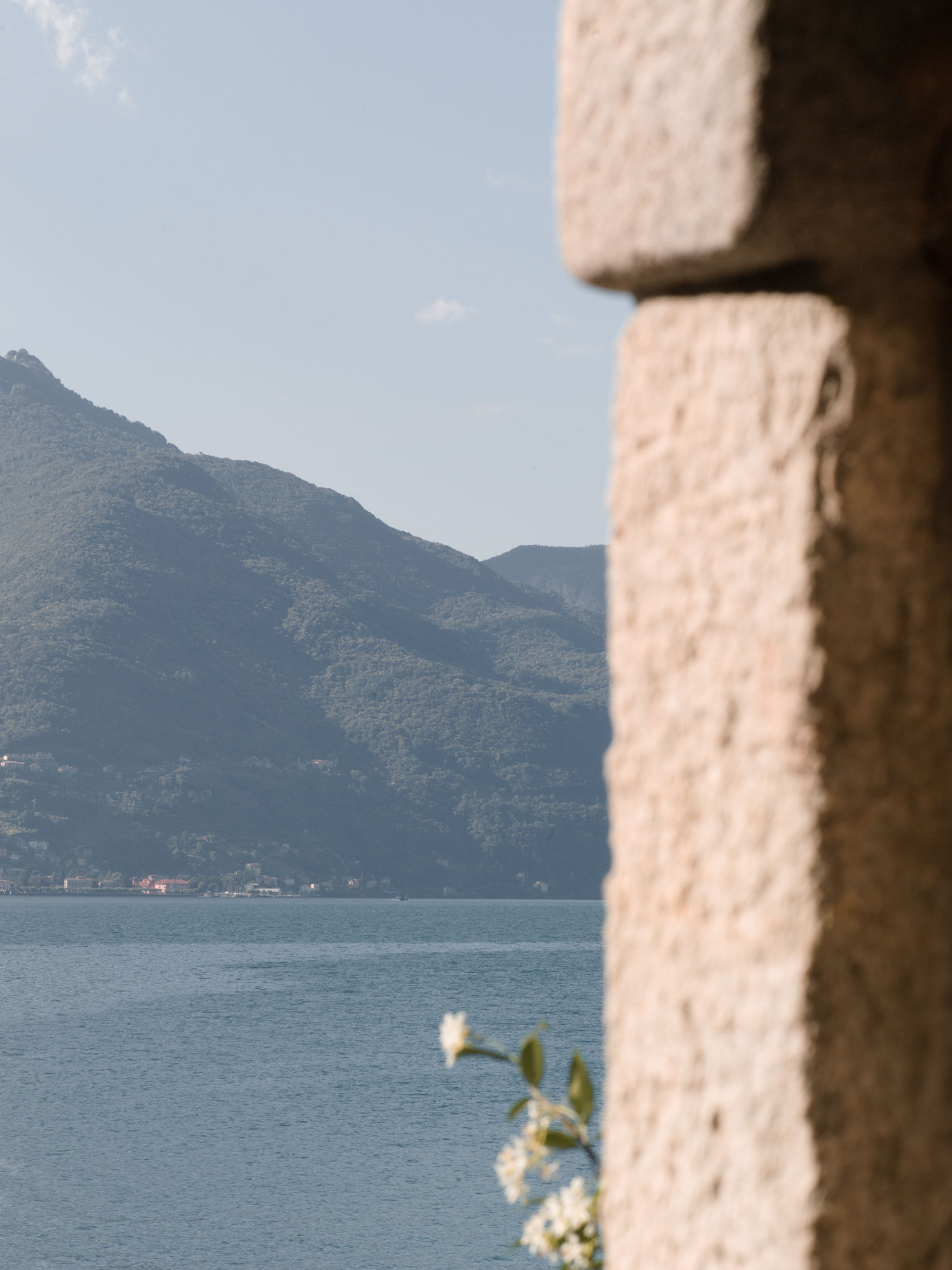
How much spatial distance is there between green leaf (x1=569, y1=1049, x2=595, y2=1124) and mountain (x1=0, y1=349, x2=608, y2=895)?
10408 cm

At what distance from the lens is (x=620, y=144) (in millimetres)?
1092

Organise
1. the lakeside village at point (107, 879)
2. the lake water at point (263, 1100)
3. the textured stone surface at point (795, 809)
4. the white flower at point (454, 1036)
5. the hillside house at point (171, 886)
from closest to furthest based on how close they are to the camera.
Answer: the textured stone surface at point (795, 809) < the white flower at point (454, 1036) < the lake water at point (263, 1100) < the lakeside village at point (107, 879) < the hillside house at point (171, 886)

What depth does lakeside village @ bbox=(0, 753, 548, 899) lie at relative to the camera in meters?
103

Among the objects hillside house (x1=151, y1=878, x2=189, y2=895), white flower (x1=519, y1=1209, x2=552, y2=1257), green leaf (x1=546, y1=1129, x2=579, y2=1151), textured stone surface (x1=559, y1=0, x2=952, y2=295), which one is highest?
textured stone surface (x1=559, y1=0, x2=952, y2=295)

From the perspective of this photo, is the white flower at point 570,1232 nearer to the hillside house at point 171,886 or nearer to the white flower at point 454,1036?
the white flower at point 454,1036

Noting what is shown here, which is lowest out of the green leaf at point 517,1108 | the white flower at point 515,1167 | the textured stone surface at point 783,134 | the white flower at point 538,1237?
the white flower at point 538,1237

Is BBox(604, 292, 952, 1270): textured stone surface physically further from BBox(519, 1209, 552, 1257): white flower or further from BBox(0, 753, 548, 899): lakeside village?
BBox(0, 753, 548, 899): lakeside village

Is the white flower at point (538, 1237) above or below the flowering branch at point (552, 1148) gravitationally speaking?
below

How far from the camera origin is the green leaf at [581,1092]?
65.4 inches

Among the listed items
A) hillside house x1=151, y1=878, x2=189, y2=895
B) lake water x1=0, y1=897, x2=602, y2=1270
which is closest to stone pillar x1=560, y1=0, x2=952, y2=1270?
lake water x1=0, y1=897, x2=602, y2=1270

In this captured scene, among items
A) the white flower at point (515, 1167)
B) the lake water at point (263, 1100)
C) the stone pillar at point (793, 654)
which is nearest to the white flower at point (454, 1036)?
the white flower at point (515, 1167)

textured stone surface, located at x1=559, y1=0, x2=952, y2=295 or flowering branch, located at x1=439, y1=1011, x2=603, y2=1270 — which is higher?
textured stone surface, located at x1=559, y1=0, x2=952, y2=295

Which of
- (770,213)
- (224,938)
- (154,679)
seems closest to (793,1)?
(770,213)

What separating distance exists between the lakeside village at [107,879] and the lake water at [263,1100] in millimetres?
10548
